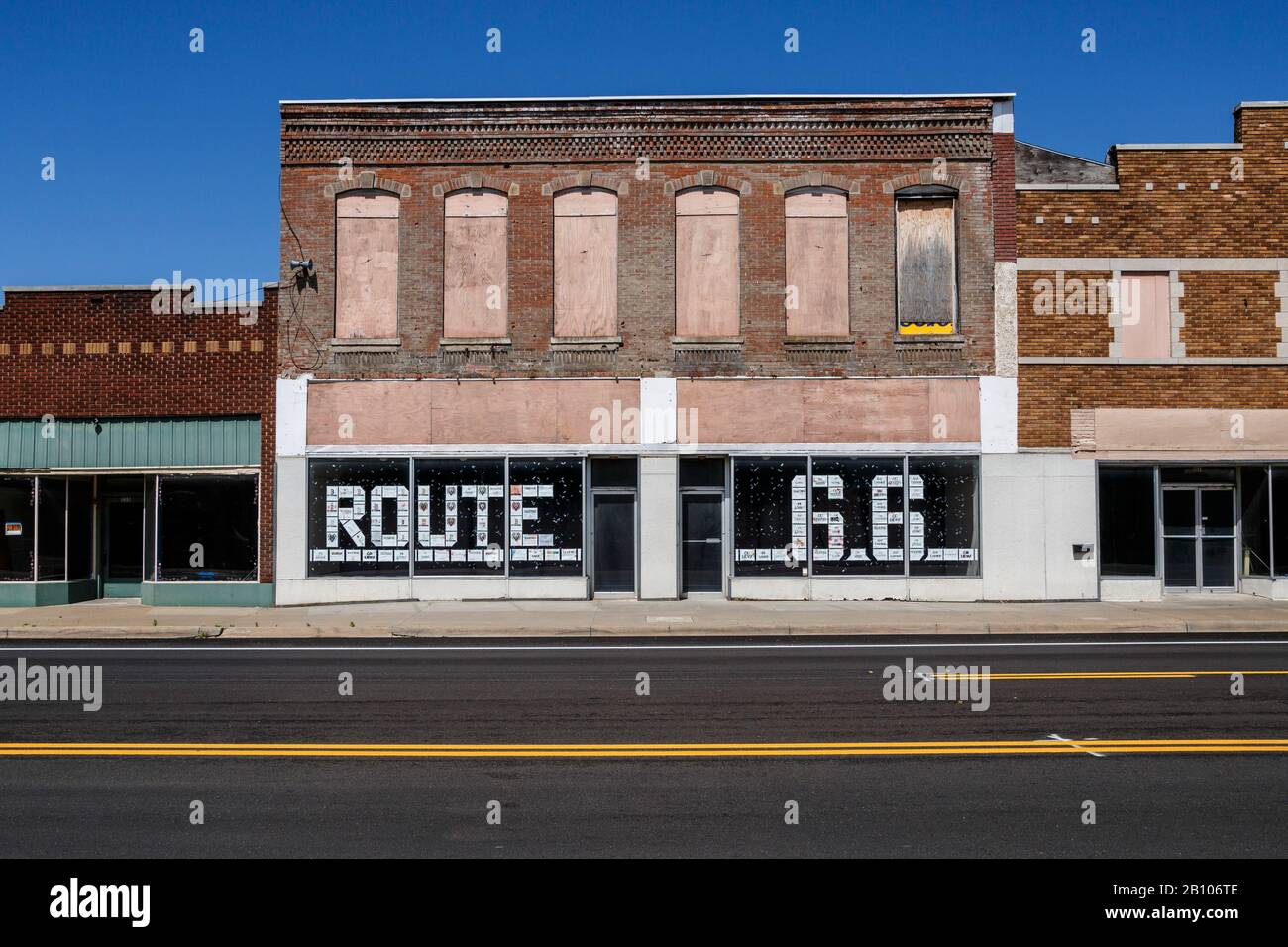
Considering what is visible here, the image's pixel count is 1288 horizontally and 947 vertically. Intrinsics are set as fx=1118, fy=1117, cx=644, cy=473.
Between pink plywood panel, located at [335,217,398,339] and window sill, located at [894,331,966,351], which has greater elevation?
pink plywood panel, located at [335,217,398,339]

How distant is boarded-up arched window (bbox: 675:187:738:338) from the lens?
21422mm

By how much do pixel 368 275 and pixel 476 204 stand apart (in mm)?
2497

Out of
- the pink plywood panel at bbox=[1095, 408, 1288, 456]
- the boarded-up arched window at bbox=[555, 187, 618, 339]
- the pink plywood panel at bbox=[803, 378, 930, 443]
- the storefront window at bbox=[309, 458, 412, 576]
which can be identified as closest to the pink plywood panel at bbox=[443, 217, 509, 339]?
the boarded-up arched window at bbox=[555, 187, 618, 339]

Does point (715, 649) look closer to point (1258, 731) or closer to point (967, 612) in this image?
point (967, 612)

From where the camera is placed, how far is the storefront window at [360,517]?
21.2m

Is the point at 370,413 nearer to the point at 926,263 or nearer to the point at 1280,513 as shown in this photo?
the point at 926,263

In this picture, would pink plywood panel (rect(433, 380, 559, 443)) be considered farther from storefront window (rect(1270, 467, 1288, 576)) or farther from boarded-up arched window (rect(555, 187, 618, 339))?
storefront window (rect(1270, 467, 1288, 576))

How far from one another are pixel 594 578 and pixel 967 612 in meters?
6.91

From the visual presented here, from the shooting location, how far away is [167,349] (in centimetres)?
2136

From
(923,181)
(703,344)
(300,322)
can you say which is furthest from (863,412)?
(300,322)

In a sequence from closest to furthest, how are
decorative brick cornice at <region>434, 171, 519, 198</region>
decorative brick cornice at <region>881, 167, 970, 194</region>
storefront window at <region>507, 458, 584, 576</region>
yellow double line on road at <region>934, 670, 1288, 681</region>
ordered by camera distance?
yellow double line on road at <region>934, 670, 1288, 681</region> → storefront window at <region>507, 458, 584, 576</region> → decorative brick cornice at <region>881, 167, 970, 194</region> → decorative brick cornice at <region>434, 171, 519, 198</region>

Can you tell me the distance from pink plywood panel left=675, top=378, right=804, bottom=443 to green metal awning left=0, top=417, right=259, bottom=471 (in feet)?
27.7

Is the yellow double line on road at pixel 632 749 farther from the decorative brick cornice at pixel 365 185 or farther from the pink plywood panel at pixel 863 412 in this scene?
the decorative brick cornice at pixel 365 185
